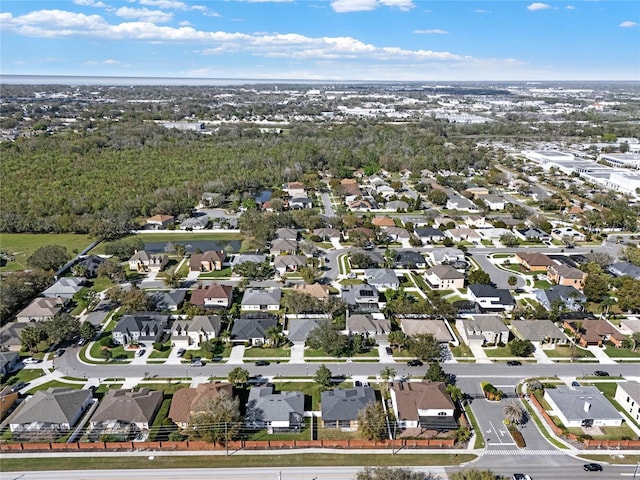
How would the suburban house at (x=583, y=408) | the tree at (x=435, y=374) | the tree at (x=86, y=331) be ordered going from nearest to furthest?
the suburban house at (x=583, y=408), the tree at (x=435, y=374), the tree at (x=86, y=331)

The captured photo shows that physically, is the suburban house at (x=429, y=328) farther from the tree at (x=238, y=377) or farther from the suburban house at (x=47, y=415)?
the suburban house at (x=47, y=415)

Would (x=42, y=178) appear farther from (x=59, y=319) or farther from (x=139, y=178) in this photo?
(x=59, y=319)

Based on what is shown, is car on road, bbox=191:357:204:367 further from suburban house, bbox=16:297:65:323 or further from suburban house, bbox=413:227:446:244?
suburban house, bbox=413:227:446:244

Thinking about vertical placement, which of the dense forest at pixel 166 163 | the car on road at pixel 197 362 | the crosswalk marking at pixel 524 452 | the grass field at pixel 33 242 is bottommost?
the crosswalk marking at pixel 524 452

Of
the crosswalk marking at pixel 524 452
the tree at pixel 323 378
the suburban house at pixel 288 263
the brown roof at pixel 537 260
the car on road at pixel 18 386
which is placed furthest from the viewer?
the brown roof at pixel 537 260

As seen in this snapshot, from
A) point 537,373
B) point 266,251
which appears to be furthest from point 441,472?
point 266,251

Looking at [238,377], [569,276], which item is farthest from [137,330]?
[569,276]

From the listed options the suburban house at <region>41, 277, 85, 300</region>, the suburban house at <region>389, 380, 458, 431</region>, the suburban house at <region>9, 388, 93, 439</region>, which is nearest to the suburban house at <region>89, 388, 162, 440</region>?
the suburban house at <region>9, 388, 93, 439</region>

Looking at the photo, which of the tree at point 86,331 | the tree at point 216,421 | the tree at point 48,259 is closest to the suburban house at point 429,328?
the tree at point 216,421

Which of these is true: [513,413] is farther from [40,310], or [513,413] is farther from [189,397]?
[40,310]
